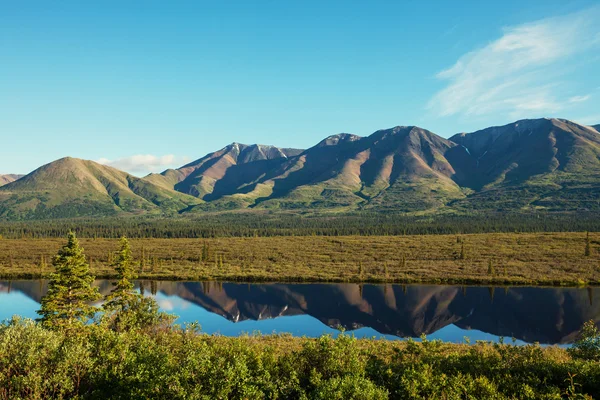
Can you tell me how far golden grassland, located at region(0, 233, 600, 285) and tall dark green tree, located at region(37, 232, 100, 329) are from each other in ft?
186

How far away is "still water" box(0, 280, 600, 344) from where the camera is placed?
62750 mm

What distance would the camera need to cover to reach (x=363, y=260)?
11831 cm

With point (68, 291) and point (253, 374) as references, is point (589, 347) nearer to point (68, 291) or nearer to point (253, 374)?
point (253, 374)

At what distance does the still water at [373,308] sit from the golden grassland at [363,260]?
6.21 m

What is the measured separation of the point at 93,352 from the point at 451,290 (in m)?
79.8

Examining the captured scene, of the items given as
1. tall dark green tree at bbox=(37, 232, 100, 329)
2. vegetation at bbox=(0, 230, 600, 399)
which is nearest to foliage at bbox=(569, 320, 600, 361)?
vegetation at bbox=(0, 230, 600, 399)

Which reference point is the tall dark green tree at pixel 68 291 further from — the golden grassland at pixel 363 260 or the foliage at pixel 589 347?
the golden grassland at pixel 363 260

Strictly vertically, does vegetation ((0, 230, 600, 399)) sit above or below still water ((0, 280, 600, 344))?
above

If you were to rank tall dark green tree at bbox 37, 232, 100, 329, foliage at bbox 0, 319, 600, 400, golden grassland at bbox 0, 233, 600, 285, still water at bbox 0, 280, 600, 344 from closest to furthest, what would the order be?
foliage at bbox 0, 319, 600, 400
tall dark green tree at bbox 37, 232, 100, 329
still water at bbox 0, 280, 600, 344
golden grassland at bbox 0, 233, 600, 285

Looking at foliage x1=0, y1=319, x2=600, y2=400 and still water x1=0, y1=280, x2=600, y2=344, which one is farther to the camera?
still water x1=0, y1=280, x2=600, y2=344

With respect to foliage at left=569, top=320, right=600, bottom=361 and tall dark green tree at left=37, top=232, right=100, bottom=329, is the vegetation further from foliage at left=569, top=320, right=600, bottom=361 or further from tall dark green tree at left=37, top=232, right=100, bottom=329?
tall dark green tree at left=37, top=232, right=100, bottom=329

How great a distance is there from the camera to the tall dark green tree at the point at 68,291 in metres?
41.6

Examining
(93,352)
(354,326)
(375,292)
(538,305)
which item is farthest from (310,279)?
(93,352)

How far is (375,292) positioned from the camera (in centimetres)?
8581
